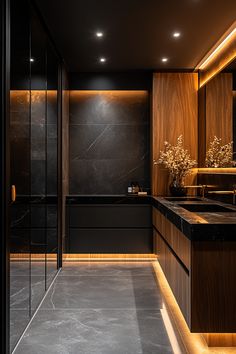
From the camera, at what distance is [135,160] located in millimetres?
5836

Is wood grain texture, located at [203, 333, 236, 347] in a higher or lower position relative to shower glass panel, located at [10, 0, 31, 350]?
lower

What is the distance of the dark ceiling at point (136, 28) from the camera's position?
336 centimetres

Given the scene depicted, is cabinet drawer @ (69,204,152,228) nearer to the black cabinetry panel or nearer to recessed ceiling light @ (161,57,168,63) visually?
the black cabinetry panel

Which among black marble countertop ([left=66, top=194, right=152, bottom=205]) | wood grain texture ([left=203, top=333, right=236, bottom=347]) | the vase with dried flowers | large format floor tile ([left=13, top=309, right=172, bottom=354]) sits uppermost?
the vase with dried flowers

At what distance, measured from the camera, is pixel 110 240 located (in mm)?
5328

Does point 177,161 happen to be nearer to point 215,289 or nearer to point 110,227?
point 110,227

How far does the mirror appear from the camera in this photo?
12.9ft

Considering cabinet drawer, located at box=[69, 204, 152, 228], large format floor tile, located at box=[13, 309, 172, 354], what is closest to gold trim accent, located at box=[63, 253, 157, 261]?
cabinet drawer, located at box=[69, 204, 152, 228]

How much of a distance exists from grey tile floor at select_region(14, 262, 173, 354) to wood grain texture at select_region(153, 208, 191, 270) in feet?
1.83

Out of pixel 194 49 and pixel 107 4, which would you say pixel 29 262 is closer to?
pixel 107 4

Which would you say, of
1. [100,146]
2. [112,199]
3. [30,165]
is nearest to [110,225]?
[112,199]

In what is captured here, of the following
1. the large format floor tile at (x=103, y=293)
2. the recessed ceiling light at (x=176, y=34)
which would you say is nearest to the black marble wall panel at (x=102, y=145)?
the large format floor tile at (x=103, y=293)

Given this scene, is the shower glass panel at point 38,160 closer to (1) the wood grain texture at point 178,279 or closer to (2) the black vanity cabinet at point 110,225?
(1) the wood grain texture at point 178,279
